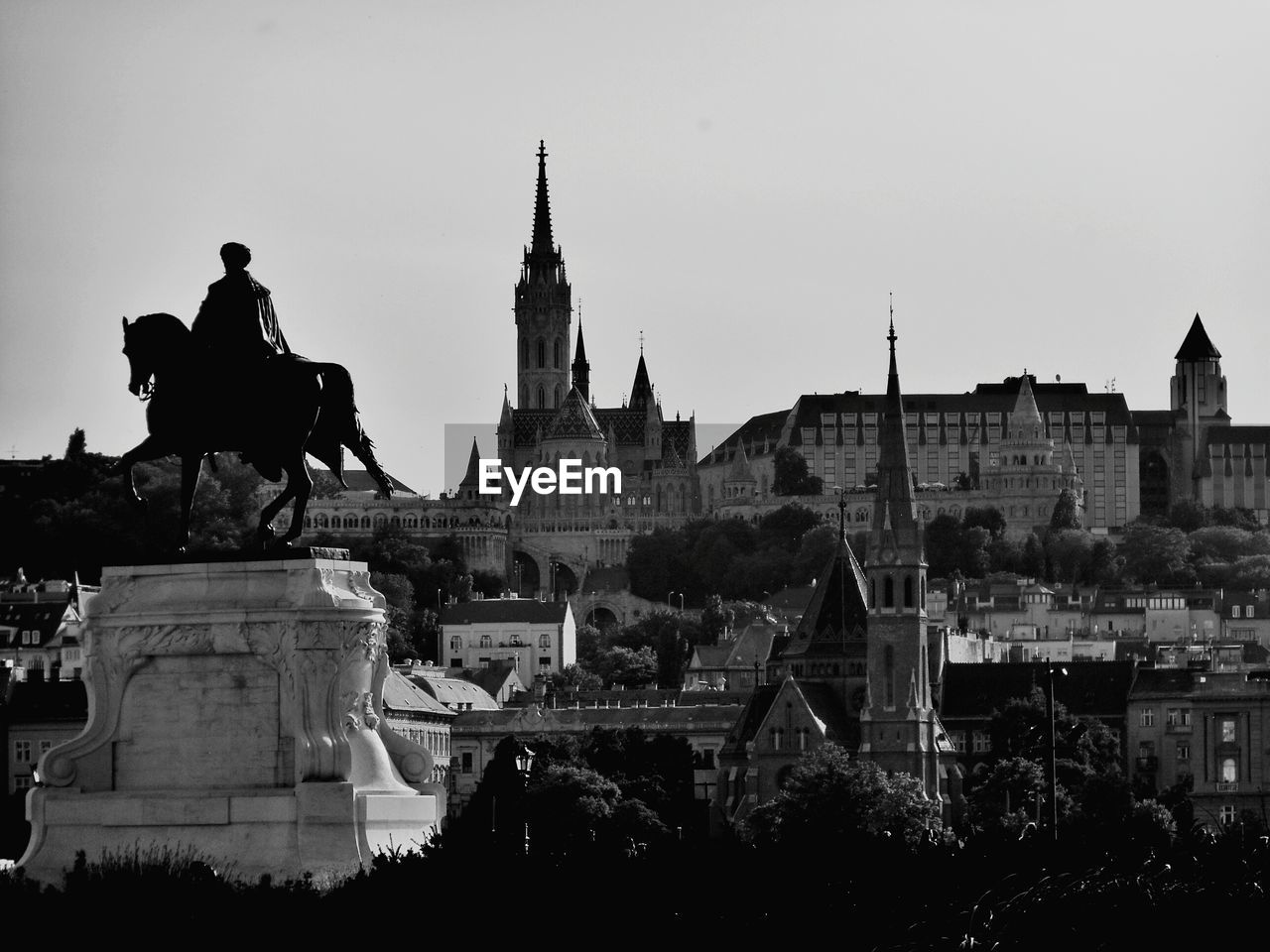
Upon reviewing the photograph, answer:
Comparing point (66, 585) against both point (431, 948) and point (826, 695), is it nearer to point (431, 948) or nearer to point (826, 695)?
point (826, 695)

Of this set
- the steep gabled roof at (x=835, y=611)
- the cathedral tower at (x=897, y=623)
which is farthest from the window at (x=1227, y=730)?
the steep gabled roof at (x=835, y=611)

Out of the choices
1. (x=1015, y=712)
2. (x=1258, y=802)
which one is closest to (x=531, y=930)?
(x=1258, y=802)

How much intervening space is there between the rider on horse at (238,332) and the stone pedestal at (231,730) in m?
1.92

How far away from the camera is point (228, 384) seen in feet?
128

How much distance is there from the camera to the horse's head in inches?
1535

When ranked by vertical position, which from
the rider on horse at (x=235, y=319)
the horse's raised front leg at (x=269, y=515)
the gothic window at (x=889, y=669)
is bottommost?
the horse's raised front leg at (x=269, y=515)

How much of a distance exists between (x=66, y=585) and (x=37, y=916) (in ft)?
514

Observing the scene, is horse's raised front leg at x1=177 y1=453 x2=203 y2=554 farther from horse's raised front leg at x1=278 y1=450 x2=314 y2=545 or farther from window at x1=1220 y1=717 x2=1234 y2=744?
window at x1=1220 y1=717 x2=1234 y2=744

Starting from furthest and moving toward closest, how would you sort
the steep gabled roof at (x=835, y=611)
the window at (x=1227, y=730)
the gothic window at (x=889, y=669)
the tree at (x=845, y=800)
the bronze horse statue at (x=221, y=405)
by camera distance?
1. the steep gabled roof at (x=835, y=611)
2. the gothic window at (x=889, y=669)
3. the window at (x=1227, y=730)
4. the tree at (x=845, y=800)
5. the bronze horse statue at (x=221, y=405)

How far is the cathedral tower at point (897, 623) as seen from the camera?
146 m

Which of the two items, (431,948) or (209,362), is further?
(209,362)

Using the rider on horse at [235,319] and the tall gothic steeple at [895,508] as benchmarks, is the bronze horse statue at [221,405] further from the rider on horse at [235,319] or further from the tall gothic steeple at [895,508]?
the tall gothic steeple at [895,508]

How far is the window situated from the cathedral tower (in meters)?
10.6

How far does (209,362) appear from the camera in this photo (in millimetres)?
38938
